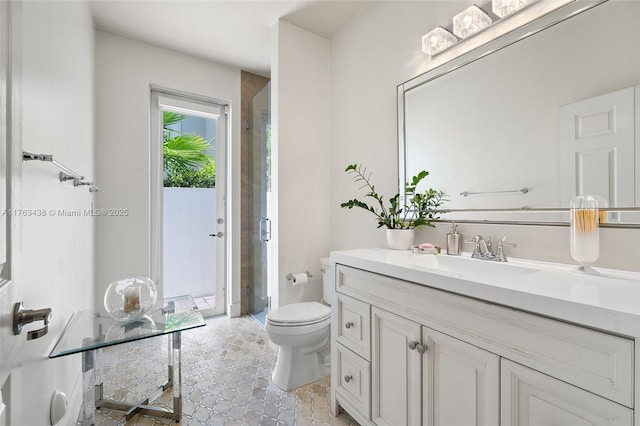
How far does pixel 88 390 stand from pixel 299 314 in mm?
1076

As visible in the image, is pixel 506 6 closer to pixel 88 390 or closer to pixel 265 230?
pixel 265 230

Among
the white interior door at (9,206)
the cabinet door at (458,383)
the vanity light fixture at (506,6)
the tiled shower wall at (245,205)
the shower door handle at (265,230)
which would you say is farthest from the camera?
the tiled shower wall at (245,205)

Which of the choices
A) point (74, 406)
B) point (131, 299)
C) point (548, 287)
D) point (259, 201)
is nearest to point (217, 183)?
point (259, 201)

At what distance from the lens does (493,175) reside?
1394 millimetres

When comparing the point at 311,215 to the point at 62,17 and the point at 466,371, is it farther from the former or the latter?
the point at 62,17

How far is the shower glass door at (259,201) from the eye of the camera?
2740mm

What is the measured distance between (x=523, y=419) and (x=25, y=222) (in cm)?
161

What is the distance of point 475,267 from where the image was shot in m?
1.29

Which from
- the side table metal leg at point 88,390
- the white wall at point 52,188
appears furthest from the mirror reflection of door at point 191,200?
the side table metal leg at point 88,390

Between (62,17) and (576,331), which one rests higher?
(62,17)

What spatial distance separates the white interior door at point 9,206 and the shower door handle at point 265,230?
178 centimetres

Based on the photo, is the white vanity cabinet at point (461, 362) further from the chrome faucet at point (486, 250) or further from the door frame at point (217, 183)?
the door frame at point (217, 183)

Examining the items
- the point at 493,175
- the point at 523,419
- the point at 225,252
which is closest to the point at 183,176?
the point at 225,252

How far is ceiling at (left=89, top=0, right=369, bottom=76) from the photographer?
6.90 feet
